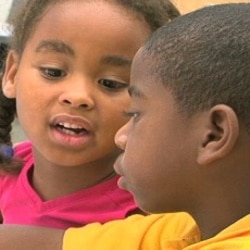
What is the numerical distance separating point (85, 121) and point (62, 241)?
0.20 meters

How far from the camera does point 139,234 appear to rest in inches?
37.4

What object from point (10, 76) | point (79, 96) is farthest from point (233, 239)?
point (10, 76)

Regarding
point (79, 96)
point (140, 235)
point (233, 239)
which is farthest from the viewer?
point (79, 96)

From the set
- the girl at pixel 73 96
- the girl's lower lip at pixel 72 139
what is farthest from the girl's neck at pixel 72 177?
→ the girl's lower lip at pixel 72 139

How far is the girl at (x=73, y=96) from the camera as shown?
3.56 ft

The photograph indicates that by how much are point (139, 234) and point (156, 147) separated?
→ 0.58ft

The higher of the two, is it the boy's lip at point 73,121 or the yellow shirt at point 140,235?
the boy's lip at point 73,121

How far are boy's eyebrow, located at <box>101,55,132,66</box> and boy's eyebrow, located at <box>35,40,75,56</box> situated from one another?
0.05 m

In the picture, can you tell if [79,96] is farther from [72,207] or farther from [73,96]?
[72,207]

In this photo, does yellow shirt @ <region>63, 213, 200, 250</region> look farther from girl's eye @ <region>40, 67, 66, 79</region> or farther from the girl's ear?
the girl's ear

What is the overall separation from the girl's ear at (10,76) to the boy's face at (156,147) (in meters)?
0.44

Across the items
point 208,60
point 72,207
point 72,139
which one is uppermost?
point 208,60

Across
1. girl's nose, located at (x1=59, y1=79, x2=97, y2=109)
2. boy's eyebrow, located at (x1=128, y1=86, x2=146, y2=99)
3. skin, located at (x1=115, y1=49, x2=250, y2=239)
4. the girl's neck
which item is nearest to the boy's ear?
skin, located at (x1=115, y1=49, x2=250, y2=239)

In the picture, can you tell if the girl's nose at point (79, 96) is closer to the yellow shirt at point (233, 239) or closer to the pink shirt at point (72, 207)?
the pink shirt at point (72, 207)
